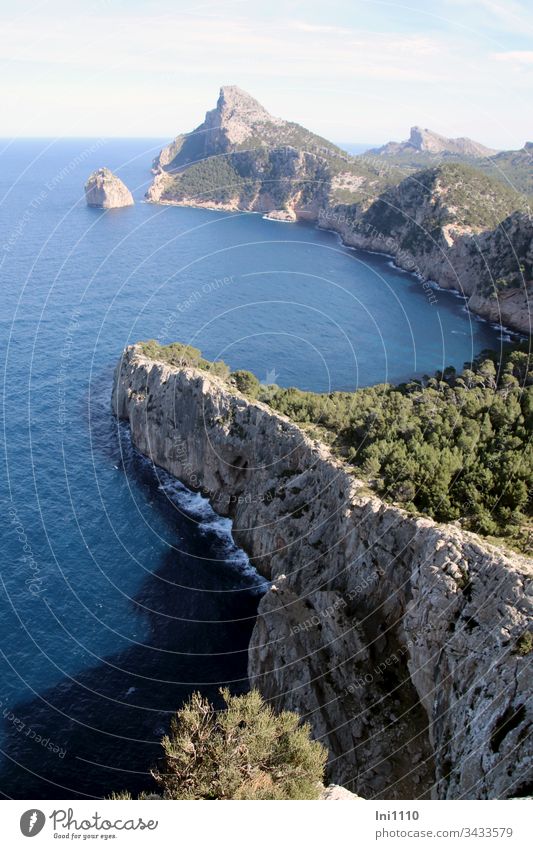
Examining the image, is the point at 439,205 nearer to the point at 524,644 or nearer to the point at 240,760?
the point at 524,644

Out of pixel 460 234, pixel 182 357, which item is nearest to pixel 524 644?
pixel 182 357

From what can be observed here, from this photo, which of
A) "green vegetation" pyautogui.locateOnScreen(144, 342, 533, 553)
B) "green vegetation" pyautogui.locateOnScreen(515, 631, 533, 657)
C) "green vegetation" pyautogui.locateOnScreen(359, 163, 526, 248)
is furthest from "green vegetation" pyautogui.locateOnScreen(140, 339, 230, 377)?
"green vegetation" pyautogui.locateOnScreen(359, 163, 526, 248)

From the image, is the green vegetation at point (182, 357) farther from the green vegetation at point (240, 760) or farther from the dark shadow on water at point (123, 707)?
the green vegetation at point (240, 760)

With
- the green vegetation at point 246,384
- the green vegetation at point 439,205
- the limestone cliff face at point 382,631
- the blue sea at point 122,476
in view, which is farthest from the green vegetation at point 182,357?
the green vegetation at point 439,205

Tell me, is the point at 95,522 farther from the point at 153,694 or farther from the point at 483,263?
the point at 483,263

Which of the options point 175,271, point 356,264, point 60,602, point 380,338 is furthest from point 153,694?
point 356,264

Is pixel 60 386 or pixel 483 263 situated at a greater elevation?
pixel 483 263
